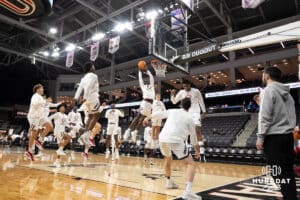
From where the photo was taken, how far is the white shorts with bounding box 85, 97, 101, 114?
534cm

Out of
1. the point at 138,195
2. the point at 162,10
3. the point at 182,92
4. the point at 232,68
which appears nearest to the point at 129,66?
the point at 232,68

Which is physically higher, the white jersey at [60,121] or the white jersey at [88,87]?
the white jersey at [88,87]

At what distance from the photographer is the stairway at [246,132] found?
13227mm

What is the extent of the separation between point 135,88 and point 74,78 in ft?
25.7

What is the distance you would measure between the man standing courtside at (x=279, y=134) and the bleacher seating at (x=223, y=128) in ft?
36.0

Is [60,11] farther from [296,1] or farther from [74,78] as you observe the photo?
[296,1]

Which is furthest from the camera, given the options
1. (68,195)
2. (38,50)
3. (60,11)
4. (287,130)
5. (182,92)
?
(38,50)

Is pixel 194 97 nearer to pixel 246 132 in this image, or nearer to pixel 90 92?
pixel 90 92

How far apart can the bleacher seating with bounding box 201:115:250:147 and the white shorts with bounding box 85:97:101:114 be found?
9.40m

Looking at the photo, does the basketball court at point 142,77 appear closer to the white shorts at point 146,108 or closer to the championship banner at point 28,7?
the championship banner at point 28,7

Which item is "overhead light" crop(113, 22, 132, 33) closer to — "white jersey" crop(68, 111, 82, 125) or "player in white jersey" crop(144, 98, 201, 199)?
"white jersey" crop(68, 111, 82, 125)

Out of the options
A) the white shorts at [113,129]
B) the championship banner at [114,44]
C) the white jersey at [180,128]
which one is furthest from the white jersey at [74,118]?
the white jersey at [180,128]

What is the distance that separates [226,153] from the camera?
11773 millimetres

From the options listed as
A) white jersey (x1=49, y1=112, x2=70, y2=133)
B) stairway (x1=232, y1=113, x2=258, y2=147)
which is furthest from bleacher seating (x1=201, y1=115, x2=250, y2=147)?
white jersey (x1=49, y1=112, x2=70, y2=133)
